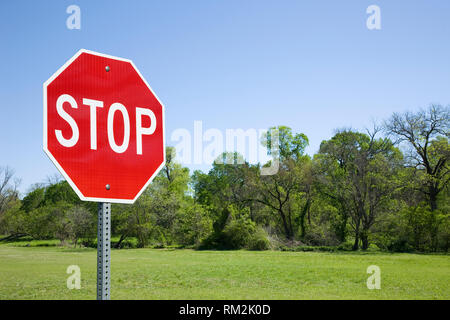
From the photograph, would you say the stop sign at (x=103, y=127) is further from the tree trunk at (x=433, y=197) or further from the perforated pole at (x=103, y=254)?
the tree trunk at (x=433, y=197)

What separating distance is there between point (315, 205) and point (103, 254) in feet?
132

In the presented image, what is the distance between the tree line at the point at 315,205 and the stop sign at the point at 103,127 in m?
31.8

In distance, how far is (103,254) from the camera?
223 cm

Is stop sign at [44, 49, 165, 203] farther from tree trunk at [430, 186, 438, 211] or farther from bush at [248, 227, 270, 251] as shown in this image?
tree trunk at [430, 186, 438, 211]

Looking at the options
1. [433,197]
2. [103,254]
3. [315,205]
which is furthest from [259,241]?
[103,254]

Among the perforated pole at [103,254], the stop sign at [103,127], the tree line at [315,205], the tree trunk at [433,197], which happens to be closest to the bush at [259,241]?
the tree line at [315,205]

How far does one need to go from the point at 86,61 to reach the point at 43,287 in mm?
11216

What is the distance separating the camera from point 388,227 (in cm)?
3209

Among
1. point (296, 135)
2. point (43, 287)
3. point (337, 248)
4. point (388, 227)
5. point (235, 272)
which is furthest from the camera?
point (296, 135)

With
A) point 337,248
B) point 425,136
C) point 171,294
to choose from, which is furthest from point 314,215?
point 171,294

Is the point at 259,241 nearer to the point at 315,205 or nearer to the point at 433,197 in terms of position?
the point at 315,205

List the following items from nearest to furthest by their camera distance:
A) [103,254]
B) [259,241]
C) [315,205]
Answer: [103,254], [259,241], [315,205]

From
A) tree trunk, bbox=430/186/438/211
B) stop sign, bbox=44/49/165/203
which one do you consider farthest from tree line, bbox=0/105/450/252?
stop sign, bbox=44/49/165/203

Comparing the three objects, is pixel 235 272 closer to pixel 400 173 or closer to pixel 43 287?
pixel 43 287
